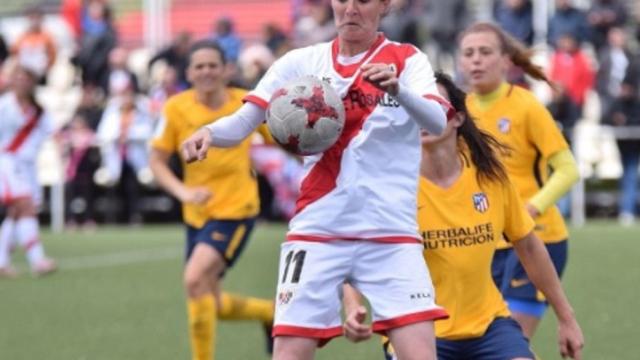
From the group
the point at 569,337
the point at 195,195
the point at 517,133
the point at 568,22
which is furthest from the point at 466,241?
the point at 568,22

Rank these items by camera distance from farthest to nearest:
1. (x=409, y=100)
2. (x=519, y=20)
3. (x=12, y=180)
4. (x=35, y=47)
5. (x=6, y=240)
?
1. (x=35, y=47)
2. (x=519, y=20)
3. (x=6, y=240)
4. (x=12, y=180)
5. (x=409, y=100)

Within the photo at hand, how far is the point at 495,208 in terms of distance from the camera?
5898 mm

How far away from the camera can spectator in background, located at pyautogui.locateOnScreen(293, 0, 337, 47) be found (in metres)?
20.5

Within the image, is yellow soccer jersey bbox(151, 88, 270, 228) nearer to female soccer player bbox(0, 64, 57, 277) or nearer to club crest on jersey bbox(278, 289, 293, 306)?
club crest on jersey bbox(278, 289, 293, 306)

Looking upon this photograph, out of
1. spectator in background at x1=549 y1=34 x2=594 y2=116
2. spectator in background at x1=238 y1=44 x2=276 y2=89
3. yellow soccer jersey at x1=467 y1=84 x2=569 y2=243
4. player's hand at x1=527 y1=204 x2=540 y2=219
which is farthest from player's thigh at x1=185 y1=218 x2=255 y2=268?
spectator in background at x1=549 y1=34 x2=594 y2=116

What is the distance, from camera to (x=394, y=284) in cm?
539

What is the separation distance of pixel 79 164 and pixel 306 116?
1685cm

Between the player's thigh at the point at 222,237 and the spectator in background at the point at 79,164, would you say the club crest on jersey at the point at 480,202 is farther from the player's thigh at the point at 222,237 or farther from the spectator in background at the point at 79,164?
the spectator in background at the point at 79,164

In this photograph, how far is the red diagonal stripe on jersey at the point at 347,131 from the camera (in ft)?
17.9

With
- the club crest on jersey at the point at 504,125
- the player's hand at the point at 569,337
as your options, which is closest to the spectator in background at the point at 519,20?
the club crest on jersey at the point at 504,125

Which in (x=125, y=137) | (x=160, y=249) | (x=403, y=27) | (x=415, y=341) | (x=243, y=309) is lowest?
(x=160, y=249)

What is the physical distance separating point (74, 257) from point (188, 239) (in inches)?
316

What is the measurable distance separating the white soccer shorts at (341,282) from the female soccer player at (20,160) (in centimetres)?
979

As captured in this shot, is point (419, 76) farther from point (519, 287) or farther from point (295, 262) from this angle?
point (519, 287)
